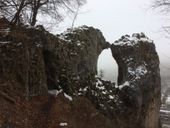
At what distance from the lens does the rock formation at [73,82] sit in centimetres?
1742

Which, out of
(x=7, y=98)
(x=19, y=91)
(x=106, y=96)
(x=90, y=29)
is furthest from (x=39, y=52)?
(x=90, y=29)

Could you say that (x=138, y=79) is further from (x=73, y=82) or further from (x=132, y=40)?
(x=73, y=82)

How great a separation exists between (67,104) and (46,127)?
389 centimetres

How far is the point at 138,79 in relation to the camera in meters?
25.5

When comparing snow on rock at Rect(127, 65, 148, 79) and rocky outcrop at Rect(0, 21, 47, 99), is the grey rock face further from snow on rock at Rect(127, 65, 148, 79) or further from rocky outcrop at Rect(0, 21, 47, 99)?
snow on rock at Rect(127, 65, 148, 79)

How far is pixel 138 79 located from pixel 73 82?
4723 mm

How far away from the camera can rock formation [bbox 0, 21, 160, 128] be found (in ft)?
57.2

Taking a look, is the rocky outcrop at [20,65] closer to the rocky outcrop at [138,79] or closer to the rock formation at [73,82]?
the rock formation at [73,82]

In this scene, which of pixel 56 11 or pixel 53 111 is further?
pixel 56 11

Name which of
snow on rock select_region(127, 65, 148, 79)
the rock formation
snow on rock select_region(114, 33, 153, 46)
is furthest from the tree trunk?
snow on rock select_region(114, 33, 153, 46)

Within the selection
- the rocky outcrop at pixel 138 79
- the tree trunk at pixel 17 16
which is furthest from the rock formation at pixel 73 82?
the tree trunk at pixel 17 16

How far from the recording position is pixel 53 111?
60.1ft

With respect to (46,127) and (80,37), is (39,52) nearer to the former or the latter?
(46,127)

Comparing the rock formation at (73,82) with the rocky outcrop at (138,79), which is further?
the rocky outcrop at (138,79)
